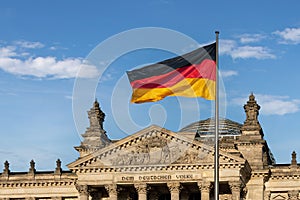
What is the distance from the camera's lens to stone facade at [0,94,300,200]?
73.1 metres

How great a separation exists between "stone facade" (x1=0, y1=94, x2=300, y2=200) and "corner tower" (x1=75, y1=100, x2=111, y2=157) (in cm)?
460

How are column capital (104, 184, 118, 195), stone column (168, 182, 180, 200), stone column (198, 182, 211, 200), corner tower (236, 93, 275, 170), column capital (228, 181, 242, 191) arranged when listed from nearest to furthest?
column capital (228, 181, 242, 191)
stone column (198, 182, 211, 200)
stone column (168, 182, 180, 200)
column capital (104, 184, 118, 195)
corner tower (236, 93, 275, 170)

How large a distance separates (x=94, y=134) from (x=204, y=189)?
20.6 meters

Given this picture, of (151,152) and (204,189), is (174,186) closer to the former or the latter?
(204,189)

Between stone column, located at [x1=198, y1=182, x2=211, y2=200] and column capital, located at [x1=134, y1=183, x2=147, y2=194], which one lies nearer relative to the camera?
stone column, located at [x1=198, y1=182, x2=211, y2=200]

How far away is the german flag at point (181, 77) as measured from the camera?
1551 inches

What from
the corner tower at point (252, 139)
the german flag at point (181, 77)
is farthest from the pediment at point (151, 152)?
the german flag at point (181, 77)

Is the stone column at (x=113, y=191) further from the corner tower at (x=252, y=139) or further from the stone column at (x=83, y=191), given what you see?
the corner tower at (x=252, y=139)

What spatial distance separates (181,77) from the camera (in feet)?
129

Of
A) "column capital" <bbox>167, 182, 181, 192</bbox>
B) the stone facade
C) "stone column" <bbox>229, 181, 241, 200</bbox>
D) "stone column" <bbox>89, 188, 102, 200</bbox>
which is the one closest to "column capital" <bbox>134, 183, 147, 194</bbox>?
the stone facade

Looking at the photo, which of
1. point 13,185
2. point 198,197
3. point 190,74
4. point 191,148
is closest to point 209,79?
point 190,74

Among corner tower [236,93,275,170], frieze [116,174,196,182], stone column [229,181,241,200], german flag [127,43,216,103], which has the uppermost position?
corner tower [236,93,275,170]

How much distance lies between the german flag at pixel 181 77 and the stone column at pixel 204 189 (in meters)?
34.2

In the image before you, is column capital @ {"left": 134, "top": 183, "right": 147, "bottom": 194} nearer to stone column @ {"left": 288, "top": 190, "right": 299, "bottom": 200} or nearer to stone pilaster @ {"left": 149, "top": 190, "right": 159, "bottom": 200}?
stone pilaster @ {"left": 149, "top": 190, "right": 159, "bottom": 200}
